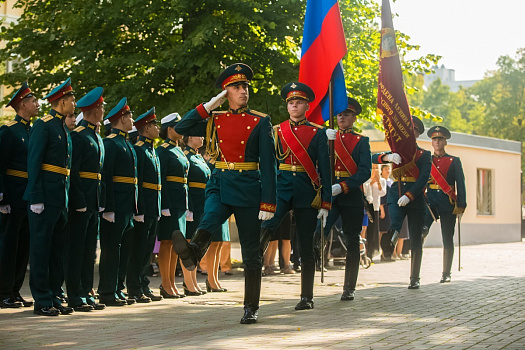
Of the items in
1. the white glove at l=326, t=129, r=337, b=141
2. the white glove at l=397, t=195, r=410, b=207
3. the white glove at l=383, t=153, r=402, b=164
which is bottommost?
the white glove at l=397, t=195, r=410, b=207

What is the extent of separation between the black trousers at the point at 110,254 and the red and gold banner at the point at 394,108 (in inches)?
174

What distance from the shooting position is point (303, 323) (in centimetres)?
852

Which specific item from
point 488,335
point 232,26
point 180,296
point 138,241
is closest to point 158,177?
point 138,241

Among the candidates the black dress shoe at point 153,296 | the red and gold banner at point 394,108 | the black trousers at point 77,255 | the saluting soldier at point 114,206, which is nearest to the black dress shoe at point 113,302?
the saluting soldier at point 114,206

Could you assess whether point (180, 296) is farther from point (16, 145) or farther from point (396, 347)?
point (396, 347)

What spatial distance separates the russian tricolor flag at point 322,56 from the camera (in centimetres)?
1218

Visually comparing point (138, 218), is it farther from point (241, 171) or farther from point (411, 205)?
point (411, 205)

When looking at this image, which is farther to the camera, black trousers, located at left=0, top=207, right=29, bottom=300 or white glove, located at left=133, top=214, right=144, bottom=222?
white glove, located at left=133, top=214, right=144, bottom=222

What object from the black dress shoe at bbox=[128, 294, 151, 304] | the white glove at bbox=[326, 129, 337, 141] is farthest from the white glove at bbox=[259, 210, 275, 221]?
the black dress shoe at bbox=[128, 294, 151, 304]

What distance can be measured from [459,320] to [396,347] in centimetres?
206

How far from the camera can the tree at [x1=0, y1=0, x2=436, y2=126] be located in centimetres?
1881

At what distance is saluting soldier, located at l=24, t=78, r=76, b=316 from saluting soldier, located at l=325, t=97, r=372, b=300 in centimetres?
324

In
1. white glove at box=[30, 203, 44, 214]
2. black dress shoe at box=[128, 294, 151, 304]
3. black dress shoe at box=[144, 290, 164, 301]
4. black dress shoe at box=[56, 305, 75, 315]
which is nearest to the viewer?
white glove at box=[30, 203, 44, 214]

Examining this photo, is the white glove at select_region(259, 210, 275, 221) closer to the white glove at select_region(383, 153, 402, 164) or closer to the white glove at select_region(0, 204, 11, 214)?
the white glove at select_region(0, 204, 11, 214)
